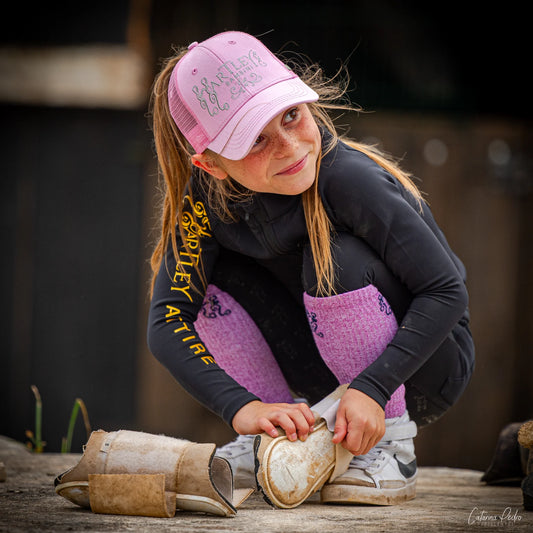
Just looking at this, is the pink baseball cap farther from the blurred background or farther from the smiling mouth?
the blurred background

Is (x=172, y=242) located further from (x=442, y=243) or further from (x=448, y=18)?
(x=448, y=18)

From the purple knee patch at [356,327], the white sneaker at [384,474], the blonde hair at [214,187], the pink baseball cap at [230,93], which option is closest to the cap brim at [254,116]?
the pink baseball cap at [230,93]

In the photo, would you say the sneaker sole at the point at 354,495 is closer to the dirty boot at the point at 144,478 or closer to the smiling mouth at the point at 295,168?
the dirty boot at the point at 144,478

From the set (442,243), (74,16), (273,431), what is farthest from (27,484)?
(74,16)

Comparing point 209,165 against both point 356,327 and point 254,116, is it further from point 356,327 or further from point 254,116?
point 356,327

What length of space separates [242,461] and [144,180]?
2.24 metres

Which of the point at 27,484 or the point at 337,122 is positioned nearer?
the point at 27,484

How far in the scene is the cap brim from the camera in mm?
1608

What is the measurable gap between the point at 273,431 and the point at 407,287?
434mm

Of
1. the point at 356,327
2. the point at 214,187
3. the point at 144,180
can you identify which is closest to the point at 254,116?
the point at 214,187

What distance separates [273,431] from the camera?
156 cm

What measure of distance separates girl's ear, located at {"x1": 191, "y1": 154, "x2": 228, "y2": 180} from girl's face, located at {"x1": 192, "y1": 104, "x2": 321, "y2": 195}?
0.03 meters

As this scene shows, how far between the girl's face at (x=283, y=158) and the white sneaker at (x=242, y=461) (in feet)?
2.03

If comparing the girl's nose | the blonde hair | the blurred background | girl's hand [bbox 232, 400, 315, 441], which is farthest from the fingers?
the blurred background
